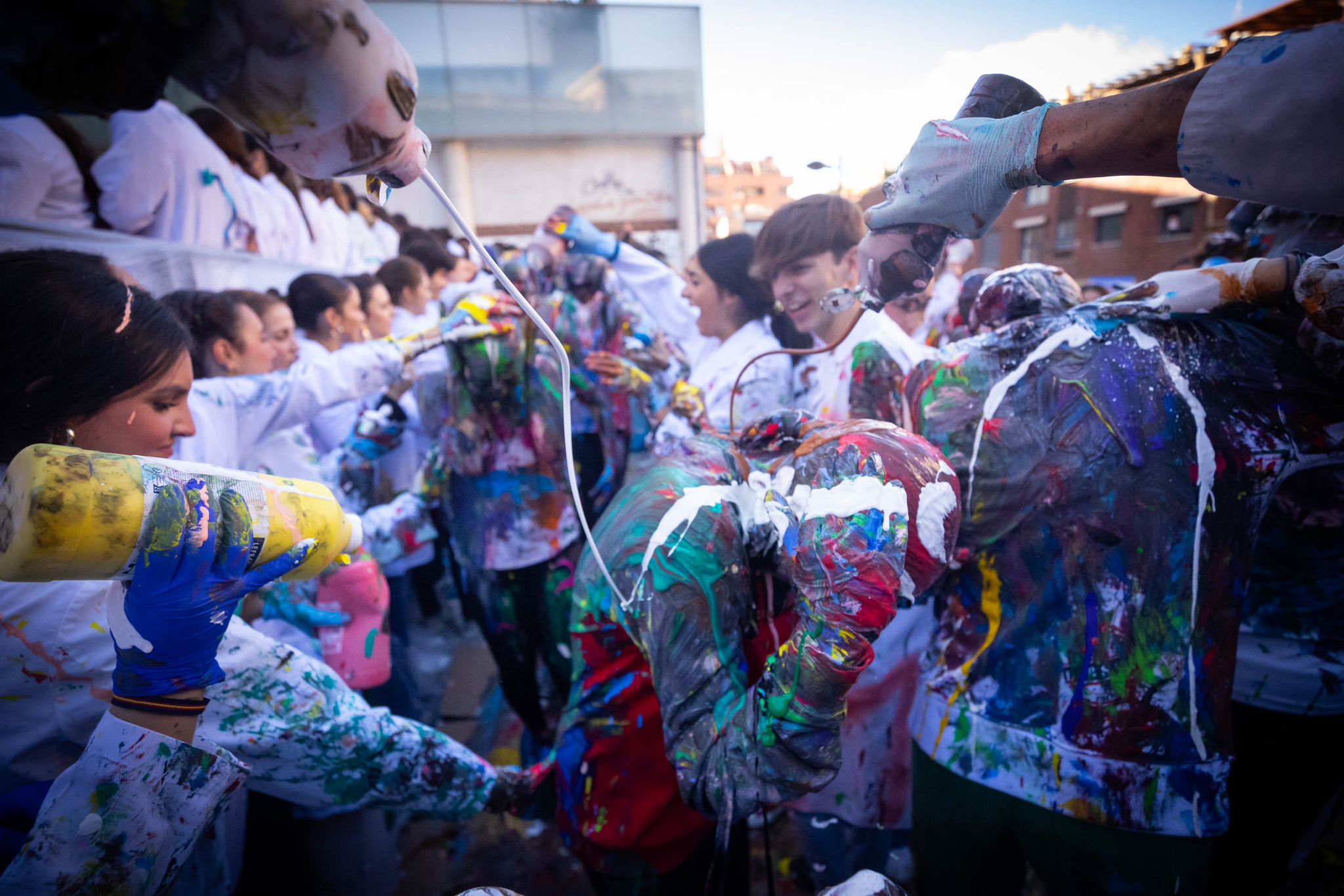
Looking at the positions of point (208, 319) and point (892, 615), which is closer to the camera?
point (892, 615)

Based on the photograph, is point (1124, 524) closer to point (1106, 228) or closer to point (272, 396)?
point (272, 396)

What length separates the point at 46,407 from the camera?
1030mm

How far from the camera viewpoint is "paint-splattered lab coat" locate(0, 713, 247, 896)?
838 mm

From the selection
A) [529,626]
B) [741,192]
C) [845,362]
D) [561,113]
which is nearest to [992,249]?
[561,113]

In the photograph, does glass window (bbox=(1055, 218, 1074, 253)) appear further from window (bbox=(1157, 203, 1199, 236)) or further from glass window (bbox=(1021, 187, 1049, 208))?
window (bbox=(1157, 203, 1199, 236))

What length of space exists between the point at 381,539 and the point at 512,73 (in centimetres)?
1145

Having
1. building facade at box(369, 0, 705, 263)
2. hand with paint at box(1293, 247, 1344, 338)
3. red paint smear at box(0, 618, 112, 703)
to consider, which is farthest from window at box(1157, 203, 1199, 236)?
red paint smear at box(0, 618, 112, 703)

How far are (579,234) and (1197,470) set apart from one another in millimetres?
3167

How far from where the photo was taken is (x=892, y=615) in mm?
955

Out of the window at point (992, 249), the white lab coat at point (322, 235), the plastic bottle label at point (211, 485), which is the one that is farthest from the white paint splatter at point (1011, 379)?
the window at point (992, 249)

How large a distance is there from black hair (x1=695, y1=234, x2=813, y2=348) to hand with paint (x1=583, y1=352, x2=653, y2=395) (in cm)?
65

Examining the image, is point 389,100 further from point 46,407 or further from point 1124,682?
point 1124,682

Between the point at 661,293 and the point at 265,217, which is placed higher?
the point at 265,217

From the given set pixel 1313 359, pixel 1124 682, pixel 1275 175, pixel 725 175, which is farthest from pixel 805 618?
pixel 725 175
